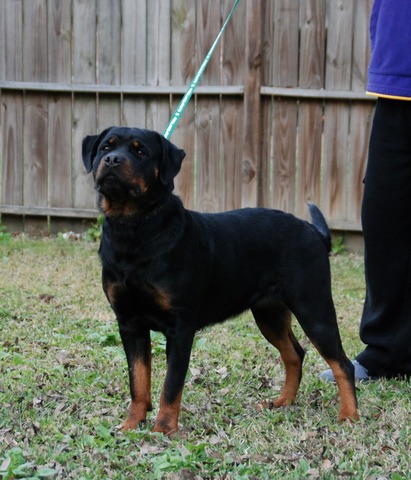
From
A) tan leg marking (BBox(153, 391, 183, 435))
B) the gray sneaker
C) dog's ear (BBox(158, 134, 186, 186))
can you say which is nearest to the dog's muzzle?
dog's ear (BBox(158, 134, 186, 186))

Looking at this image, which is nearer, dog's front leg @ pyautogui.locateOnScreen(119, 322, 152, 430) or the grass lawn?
the grass lawn

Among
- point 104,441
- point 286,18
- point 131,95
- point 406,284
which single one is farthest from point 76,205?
point 104,441

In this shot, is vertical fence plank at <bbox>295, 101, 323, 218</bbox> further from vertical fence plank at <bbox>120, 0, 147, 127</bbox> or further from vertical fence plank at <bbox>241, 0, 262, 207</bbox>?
vertical fence plank at <bbox>120, 0, 147, 127</bbox>

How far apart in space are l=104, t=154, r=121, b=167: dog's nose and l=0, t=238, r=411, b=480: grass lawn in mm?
1175

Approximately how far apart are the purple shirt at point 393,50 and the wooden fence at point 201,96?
4012 mm

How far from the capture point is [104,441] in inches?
155

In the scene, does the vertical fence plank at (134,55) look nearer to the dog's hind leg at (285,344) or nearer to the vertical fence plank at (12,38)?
the vertical fence plank at (12,38)

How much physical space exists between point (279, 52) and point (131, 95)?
1.66 metres

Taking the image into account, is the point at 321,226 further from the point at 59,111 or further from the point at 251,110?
the point at 59,111

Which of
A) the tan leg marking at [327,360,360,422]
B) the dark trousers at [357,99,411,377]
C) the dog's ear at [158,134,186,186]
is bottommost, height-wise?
the tan leg marking at [327,360,360,422]

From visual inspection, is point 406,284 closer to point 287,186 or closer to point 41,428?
point 41,428

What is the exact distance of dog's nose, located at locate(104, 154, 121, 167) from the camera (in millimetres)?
3943

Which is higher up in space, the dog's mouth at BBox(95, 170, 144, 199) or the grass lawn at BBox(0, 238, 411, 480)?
the dog's mouth at BBox(95, 170, 144, 199)

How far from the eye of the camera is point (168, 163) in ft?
13.7
